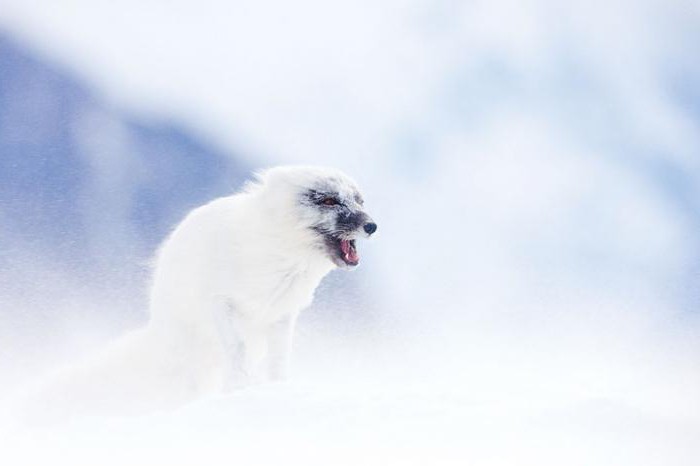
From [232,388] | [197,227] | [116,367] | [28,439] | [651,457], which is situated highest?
[197,227]

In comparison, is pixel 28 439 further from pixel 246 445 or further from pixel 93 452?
pixel 246 445

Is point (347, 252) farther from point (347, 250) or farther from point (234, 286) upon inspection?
point (234, 286)

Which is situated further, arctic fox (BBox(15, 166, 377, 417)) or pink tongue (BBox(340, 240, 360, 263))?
pink tongue (BBox(340, 240, 360, 263))

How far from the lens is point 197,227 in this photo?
12531 millimetres

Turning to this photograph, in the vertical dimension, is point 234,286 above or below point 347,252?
below

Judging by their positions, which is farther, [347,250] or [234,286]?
[347,250]

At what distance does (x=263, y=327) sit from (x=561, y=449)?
5.21 metres

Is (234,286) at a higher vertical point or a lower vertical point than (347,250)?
lower

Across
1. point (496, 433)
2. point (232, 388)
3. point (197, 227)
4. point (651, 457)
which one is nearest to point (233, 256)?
point (197, 227)

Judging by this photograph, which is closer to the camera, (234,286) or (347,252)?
(234,286)

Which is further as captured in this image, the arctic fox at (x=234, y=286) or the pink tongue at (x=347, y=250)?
the pink tongue at (x=347, y=250)

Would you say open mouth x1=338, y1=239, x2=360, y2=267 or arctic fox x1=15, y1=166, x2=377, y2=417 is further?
open mouth x1=338, y1=239, x2=360, y2=267

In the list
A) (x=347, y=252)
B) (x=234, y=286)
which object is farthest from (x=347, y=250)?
(x=234, y=286)

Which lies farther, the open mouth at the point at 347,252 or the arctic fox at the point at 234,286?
the open mouth at the point at 347,252
